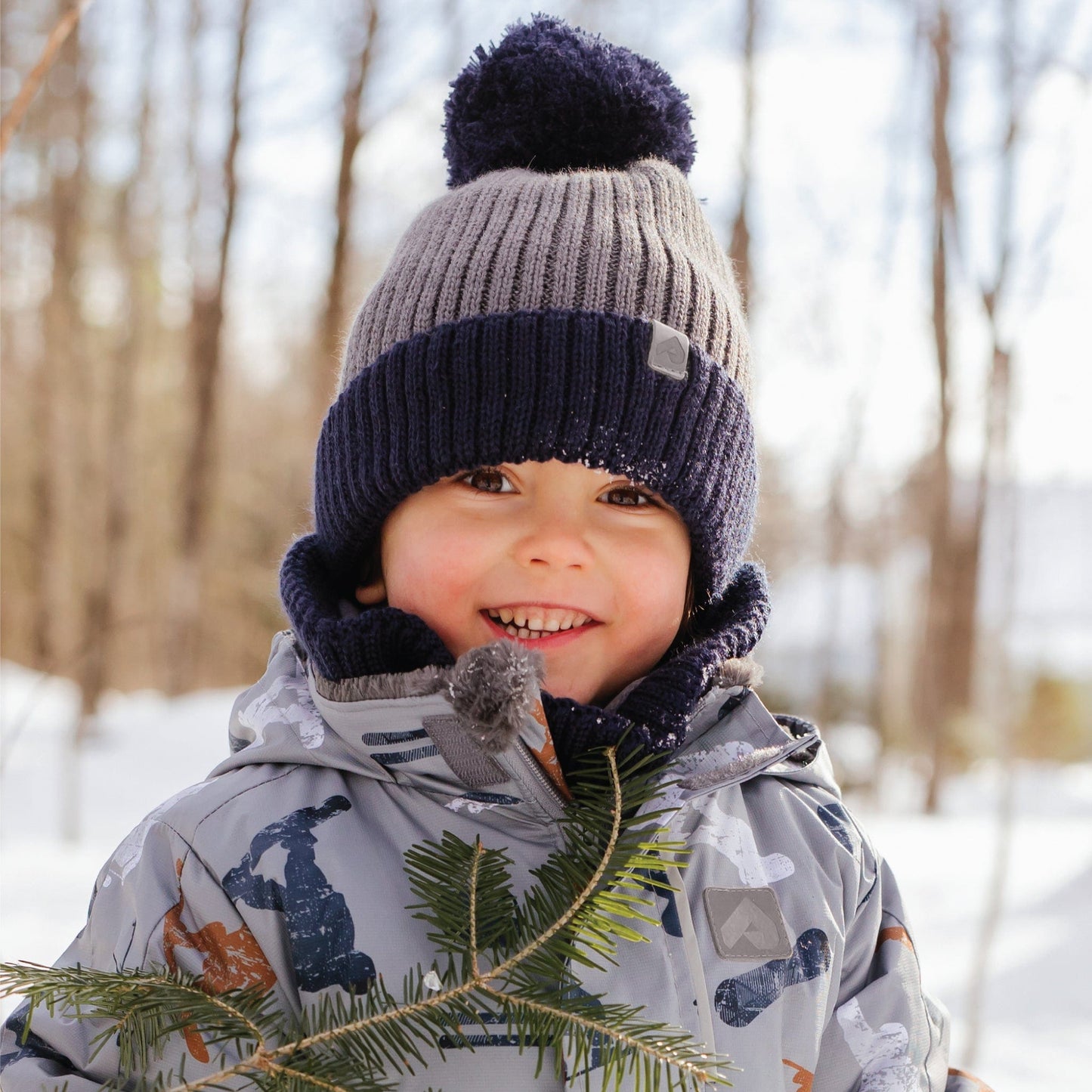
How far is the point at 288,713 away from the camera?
55.1 inches

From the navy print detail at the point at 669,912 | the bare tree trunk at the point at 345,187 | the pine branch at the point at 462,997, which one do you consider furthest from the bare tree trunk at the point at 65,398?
the pine branch at the point at 462,997

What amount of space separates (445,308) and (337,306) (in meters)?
7.04

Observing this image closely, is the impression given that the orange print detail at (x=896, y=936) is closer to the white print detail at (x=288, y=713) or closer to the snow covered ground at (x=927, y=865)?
the white print detail at (x=288, y=713)

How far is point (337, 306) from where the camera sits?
8.16 meters

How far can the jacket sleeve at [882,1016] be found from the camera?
1366 mm

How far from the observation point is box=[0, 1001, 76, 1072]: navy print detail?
3.64ft

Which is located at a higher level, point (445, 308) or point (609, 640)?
point (445, 308)

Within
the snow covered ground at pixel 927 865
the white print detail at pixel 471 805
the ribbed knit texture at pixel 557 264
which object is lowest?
the snow covered ground at pixel 927 865

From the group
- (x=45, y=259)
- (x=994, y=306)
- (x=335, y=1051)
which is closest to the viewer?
(x=335, y=1051)

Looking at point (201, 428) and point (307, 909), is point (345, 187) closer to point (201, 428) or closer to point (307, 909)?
point (201, 428)

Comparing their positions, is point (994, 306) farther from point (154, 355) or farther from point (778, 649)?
point (154, 355)

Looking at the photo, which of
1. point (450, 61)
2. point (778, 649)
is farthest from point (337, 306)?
point (778, 649)

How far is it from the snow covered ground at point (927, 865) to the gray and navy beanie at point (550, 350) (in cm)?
108

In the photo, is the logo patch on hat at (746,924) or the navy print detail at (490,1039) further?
the logo patch on hat at (746,924)
